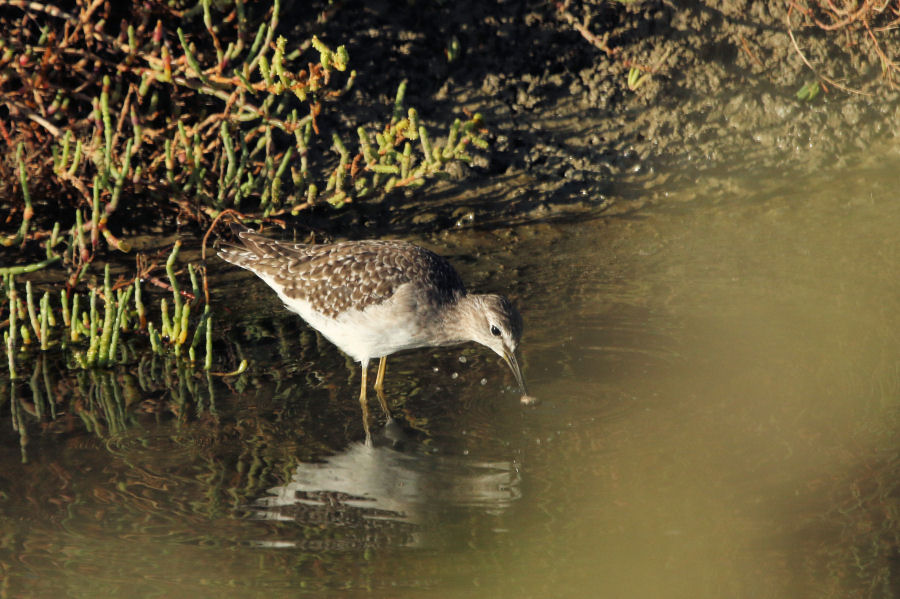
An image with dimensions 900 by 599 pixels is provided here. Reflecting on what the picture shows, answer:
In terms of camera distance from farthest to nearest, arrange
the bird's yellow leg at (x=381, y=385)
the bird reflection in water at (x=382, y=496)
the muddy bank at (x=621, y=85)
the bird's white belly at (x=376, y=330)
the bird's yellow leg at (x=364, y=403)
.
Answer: the muddy bank at (x=621, y=85)
the bird's white belly at (x=376, y=330)
the bird's yellow leg at (x=381, y=385)
the bird's yellow leg at (x=364, y=403)
the bird reflection in water at (x=382, y=496)

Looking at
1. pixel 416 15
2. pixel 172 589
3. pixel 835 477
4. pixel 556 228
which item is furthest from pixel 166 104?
pixel 835 477

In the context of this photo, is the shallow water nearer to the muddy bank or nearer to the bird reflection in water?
the bird reflection in water

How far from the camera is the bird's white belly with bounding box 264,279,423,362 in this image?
6508 mm

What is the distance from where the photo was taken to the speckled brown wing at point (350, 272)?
261 inches

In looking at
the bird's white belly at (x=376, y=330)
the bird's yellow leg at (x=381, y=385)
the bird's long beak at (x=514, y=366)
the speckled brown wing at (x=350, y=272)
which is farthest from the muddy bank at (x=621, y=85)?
the bird's long beak at (x=514, y=366)

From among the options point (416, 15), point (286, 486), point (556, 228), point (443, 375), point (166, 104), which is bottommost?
point (286, 486)

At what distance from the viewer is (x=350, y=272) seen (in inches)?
265

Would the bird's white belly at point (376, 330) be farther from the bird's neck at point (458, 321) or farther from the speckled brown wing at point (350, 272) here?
the bird's neck at point (458, 321)

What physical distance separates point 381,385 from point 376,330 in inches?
16.2

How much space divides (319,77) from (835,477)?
3.82 m

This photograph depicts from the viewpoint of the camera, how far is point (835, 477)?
5.51 m

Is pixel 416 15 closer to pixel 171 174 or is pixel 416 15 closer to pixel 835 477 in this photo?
pixel 171 174

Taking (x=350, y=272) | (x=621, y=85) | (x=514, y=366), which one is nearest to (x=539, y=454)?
(x=514, y=366)

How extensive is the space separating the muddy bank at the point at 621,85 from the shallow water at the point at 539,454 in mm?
1330
